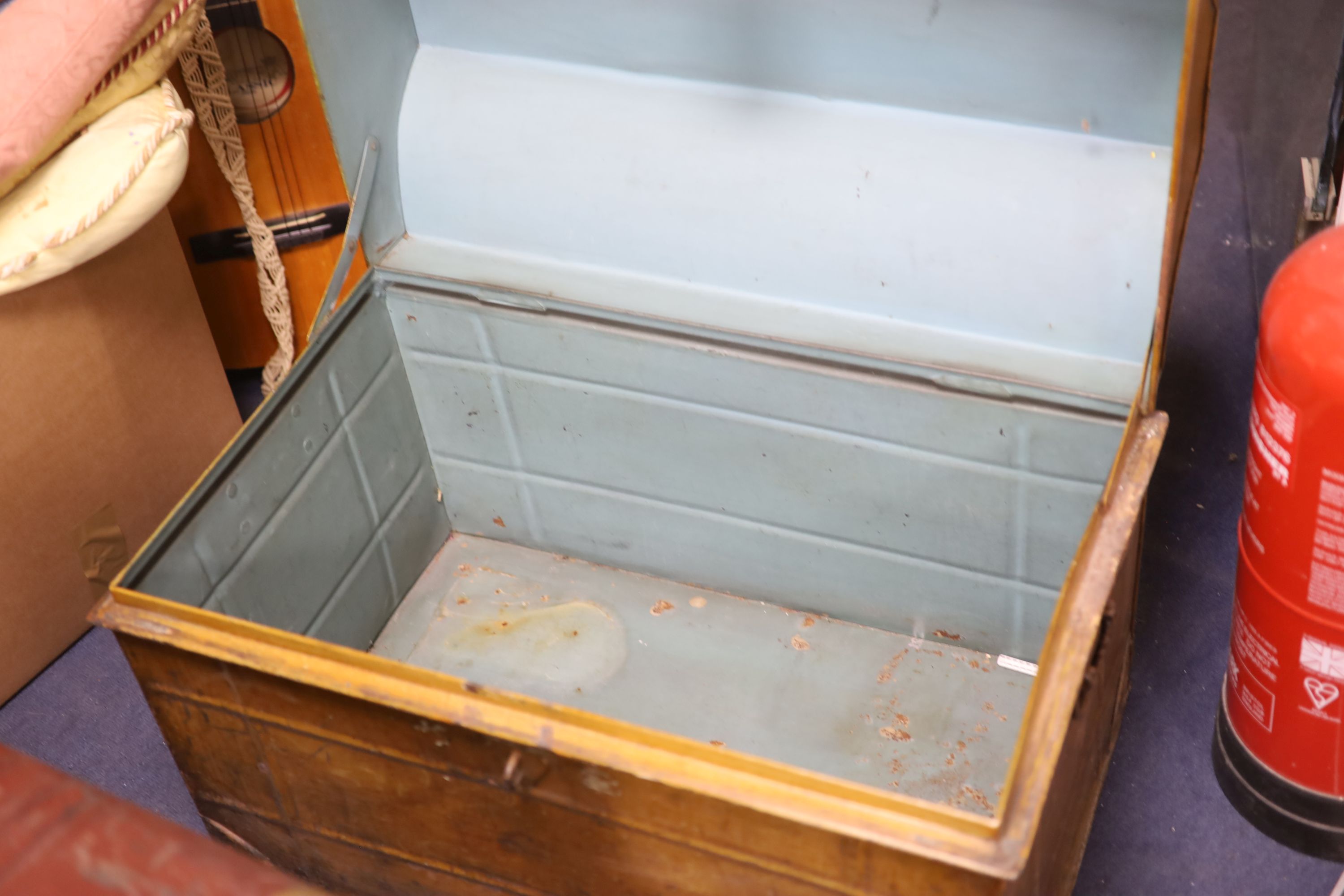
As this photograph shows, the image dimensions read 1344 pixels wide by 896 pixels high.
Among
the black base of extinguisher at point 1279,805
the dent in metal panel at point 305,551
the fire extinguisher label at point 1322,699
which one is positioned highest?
the dent in metal panel at point 305,551

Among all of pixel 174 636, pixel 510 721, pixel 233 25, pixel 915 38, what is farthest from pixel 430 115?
pixel 510 721

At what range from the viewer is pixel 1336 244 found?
139cm

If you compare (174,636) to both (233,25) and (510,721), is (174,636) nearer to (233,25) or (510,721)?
(510,721)

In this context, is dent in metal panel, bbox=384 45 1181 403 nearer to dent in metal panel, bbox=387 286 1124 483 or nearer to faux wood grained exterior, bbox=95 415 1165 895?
dent in metal panel, bbox=387 286 1124 483

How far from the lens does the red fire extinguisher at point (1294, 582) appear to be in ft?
4.45

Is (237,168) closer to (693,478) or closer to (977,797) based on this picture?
(693,478)

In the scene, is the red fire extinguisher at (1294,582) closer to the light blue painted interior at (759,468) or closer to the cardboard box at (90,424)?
the light blue painted interior at (759,468)

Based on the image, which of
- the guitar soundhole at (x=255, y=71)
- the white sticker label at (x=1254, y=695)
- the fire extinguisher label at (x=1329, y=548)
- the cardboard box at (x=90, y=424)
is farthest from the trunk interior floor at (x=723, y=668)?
the guitar soundhole at (x=255, y=71)

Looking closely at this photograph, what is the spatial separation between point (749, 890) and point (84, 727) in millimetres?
1256

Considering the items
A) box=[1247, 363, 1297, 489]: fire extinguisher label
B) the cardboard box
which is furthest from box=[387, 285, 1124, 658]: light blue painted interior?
the cardboard box

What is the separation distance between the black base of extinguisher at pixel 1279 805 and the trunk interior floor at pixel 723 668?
11.6 inches

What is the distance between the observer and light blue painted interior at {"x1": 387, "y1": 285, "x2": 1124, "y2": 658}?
167cm

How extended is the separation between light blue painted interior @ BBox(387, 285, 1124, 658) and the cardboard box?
1.49 feet

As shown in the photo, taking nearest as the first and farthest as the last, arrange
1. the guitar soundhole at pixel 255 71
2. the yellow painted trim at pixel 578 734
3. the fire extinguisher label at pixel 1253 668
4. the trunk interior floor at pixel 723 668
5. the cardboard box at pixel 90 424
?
the yellow painted trim at pixel 578 734, the fire extinguisher label at pixel 1253 668, the trunk interior floor at pixel 723 668, the cardboard box at pixel 90 424, the guitar soundhole at pixel 255 71
